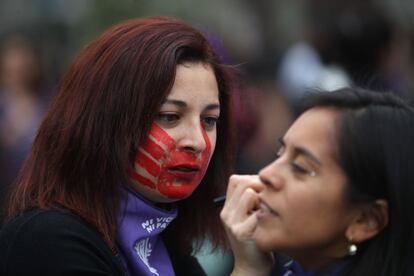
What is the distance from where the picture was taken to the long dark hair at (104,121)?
10.00ft

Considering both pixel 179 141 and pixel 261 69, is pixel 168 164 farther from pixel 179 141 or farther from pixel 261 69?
pixel 261 69

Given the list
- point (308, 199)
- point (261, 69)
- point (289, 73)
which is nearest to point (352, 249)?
point (308, 199)

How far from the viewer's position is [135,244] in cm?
310

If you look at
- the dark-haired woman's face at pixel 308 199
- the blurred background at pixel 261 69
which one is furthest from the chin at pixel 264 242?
the blurred background at pixel 261 69

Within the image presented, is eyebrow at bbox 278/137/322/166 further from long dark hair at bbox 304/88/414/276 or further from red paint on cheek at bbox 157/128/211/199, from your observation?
red paint on cheek at bbox 157/128/211/199

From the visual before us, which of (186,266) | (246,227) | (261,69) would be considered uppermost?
(246,227)

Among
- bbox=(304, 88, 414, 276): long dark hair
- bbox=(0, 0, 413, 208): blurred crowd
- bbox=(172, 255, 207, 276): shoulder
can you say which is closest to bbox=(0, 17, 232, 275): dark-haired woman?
bbox=(172, 255, 207, 276): shoulder

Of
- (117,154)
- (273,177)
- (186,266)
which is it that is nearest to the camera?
(273,177)

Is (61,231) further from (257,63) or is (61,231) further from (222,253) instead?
(257,63)

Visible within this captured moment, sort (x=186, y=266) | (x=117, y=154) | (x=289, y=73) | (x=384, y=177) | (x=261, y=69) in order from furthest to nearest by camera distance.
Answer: (x=261, y=69), (x=289, y=73), (x=186, y=266), (x=117, y=154), (x=384, y=177)

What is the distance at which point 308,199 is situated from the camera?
261cm

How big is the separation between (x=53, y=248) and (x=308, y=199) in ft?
2.71

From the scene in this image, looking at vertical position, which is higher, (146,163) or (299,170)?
(299,170)

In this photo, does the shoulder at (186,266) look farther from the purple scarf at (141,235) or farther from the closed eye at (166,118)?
the closed eye at (166,118)
